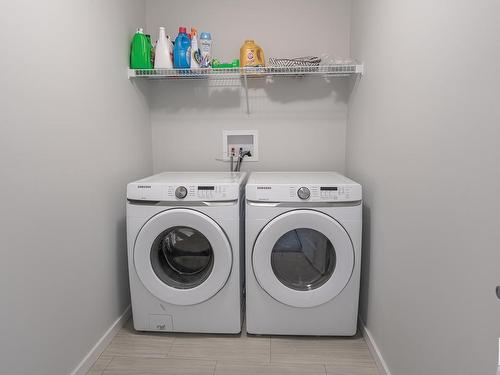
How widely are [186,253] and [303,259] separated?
0.66 m

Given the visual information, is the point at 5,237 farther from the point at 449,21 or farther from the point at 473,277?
the point at 449,21

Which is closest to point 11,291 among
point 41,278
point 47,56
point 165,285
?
point 41,278

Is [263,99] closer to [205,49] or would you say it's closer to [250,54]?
[250,54]

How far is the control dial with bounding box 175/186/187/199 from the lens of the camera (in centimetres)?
175

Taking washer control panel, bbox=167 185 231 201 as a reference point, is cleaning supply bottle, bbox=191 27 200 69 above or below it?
above

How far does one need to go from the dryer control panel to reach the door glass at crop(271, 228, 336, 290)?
0.20 m

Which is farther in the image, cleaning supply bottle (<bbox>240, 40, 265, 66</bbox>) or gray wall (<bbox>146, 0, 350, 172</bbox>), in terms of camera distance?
gray wall (<bbox>146, 0, 350, 172</bbox>)

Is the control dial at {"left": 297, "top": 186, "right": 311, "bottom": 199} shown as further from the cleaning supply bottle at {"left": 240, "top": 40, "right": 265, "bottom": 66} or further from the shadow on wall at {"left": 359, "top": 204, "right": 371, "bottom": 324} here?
the cleaning supply bottle at {"left": 240, "top": 40, "right": 265, "bottom": 66}

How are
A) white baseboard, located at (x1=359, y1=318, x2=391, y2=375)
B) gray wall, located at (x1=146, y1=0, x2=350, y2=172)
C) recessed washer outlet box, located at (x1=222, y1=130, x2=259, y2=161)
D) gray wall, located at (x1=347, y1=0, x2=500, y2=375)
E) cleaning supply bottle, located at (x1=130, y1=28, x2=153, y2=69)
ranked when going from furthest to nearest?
recessed washer outlet box, located at (x1=222, y1=130, x2=259, y2=161), gray wall, located at (x1=146, y1=0, x2=350, y2=172), cleaning supply bottle, located at (x1=130, y1=28, x2=153, y2=69), white baseboard, located at (x1=359, y1=318, x2=391, y2=375), gray wall, located at (x1=347, y1=0, x2=500, y2=375)

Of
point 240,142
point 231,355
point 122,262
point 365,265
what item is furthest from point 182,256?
point 365,265

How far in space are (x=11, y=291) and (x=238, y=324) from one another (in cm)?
112

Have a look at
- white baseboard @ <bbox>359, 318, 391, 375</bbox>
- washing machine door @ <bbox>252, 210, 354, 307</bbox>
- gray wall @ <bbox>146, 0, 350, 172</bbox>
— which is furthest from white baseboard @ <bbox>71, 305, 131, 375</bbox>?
white baseboard @ <bbox>359, 318, 391, 375</bbox>

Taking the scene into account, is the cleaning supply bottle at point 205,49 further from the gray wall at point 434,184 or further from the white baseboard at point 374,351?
the white baseboard at point 374,351

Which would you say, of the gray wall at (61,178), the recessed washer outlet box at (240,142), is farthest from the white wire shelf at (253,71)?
the recessed washer outlet box at (240,142)
